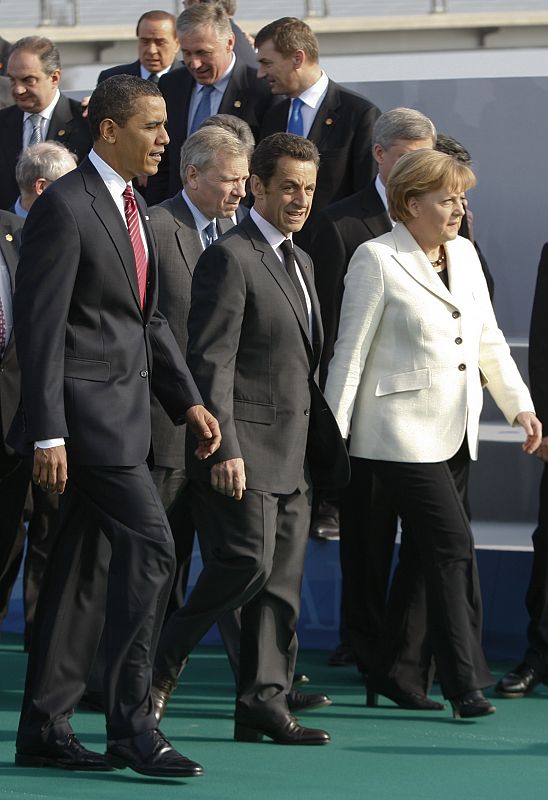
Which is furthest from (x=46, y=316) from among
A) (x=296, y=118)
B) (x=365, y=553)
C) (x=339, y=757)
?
(x=296, y=118)

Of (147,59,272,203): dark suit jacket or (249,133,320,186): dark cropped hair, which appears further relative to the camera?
(147,59,272,203): dark suit jacket

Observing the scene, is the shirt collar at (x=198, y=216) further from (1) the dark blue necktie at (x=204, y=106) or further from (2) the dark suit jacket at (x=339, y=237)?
(1) the dark blue necktie at (x=204, y=106)

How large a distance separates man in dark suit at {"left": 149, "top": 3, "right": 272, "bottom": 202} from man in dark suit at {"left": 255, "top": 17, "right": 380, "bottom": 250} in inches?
6.8

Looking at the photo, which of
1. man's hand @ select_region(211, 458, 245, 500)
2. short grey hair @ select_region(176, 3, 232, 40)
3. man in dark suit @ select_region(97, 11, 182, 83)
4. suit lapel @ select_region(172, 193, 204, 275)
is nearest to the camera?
man's hand @ select_region(211, 458, 245, 500)

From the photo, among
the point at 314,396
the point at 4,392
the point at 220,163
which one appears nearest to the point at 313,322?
the point at 314,396

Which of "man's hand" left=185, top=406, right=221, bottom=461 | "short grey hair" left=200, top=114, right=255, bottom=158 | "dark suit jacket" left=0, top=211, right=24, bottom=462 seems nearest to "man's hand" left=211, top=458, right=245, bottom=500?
"man's hand" left=185, top=406, right=221, bottom=461

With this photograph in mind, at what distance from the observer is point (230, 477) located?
5.03 m

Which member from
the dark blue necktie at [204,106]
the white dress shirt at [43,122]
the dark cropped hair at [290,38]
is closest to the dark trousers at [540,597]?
the dark cropped hair at [290,38]

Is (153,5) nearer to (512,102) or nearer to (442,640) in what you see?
(512,102)

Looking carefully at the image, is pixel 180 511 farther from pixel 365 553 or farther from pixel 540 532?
pixel 540 532

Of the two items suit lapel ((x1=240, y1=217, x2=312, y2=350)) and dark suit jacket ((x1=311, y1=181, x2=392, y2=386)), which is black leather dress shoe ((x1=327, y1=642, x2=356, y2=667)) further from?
suit lapel ((x1=240, y1=217, x2=312, y2=350))

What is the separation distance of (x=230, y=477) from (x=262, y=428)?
0.73 ft

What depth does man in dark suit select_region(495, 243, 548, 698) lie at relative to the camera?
608 cm

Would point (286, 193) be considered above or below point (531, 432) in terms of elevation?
above
